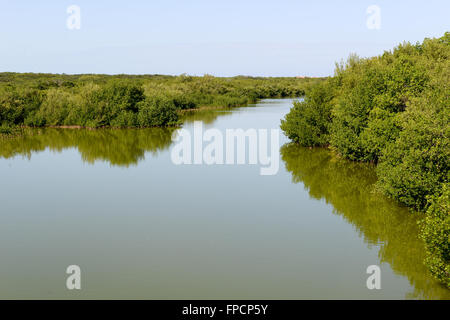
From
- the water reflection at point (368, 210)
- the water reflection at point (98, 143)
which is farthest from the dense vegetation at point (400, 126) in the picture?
the water reflection at point (98, 143)

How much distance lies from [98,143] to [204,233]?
3118 centimetres

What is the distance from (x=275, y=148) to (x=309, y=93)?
6.97 metres

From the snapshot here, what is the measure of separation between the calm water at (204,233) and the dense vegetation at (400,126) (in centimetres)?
167

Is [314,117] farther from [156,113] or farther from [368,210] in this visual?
[156,113]

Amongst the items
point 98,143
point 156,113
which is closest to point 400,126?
point 98,143

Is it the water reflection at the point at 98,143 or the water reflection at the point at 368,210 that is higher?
the water reflection at the point at 98,143

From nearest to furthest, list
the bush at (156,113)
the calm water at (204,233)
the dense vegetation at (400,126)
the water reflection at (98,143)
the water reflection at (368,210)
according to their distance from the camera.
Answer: the calm water at (204,233), the water reflection at (368,210), the dense vegetation at (400,126), the water reflection at (98,143), the bush at (156,113)

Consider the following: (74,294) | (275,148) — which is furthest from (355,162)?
(74,294)

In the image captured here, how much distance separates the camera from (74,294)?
13547 mm

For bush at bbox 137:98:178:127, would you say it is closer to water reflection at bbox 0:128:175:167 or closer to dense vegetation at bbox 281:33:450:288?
water reflection at bbox 0:128:175:167

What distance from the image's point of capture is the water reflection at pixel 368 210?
589 inches

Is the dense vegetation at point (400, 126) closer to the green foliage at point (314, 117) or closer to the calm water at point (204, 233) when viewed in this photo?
the green foliage at point (314, 117)

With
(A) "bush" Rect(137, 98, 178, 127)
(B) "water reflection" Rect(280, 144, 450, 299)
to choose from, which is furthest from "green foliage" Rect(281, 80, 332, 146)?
(A) "bush" Rect(137, 98, 178, 127)

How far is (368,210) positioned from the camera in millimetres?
22375
